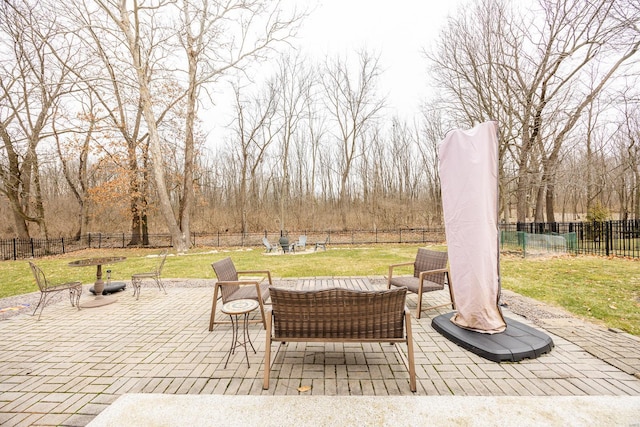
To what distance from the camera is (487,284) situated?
10.4ft

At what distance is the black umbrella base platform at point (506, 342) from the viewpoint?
2.87m

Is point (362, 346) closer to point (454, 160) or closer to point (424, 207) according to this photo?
point (454, 160)

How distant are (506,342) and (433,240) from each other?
14.1 metres

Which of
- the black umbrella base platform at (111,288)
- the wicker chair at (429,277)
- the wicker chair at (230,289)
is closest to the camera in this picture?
the wicker chair at (230,289)

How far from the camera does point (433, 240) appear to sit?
644 inches

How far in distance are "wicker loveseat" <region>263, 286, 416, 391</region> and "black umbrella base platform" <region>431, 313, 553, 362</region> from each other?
1.06 meters

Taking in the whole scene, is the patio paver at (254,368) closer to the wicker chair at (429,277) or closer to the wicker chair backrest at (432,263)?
the wicker chair at (429,277)

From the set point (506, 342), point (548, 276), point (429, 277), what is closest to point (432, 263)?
point (429, 277)

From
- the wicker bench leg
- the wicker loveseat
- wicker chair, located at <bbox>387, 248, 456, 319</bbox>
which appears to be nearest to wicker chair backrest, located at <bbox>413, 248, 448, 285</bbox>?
wicker chair, located at <bbox>387, 248, 456, 319</bbox>

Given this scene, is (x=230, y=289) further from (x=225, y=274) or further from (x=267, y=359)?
(x=267, y=359)

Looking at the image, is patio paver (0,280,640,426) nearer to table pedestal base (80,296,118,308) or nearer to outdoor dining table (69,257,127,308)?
table pedestal base (80,296,118,308)

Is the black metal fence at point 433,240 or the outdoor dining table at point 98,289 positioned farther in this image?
the black metal fence at point 433,240

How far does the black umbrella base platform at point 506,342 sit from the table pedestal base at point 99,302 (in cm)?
580

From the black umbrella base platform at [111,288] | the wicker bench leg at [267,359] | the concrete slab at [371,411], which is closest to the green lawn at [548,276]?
the black umbrella base platform at [111,288]
